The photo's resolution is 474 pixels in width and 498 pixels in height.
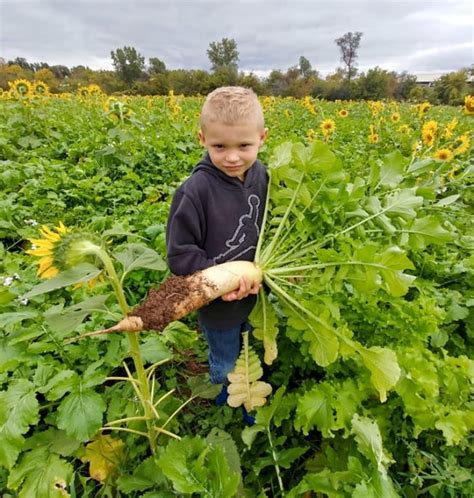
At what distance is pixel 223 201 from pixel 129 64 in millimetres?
42924

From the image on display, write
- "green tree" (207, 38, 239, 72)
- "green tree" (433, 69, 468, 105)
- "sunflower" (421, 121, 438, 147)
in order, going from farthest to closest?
"green tree" (207, 38, 239, 72) < "green tree" (433, 69, 468, 105) < "sunflower" (421, 121, 438, 147)

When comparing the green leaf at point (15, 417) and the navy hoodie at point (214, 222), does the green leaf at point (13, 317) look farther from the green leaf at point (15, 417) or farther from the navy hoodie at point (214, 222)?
the navy hoodie at point (214, 222)

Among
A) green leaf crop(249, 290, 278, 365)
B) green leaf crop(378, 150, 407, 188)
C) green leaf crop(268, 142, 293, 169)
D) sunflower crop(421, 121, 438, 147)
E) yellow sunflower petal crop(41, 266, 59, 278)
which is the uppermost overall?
green leaf crop(268, 142, 293, 169)

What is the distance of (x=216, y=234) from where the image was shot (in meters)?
1.59

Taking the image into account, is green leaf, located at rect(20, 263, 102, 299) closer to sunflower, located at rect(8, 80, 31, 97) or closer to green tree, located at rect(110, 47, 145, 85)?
sunflower, located at rect(8, 80, 31, 97)

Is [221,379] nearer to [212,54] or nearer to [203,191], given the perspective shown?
[203,191]

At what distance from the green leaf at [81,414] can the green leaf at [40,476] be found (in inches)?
7.4

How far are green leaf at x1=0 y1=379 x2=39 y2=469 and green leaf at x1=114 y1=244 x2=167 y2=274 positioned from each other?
0.66 m

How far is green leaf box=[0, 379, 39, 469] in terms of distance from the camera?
133cm

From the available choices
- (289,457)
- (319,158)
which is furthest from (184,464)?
(319,158)

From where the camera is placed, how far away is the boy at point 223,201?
1409 mm

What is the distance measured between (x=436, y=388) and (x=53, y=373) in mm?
1626

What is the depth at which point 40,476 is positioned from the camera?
142 cm

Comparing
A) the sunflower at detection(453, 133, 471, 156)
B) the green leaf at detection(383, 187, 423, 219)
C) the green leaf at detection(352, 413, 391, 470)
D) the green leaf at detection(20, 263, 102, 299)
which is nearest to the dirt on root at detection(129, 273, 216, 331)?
the green leaf at detection(20, 263, 102, 299)
